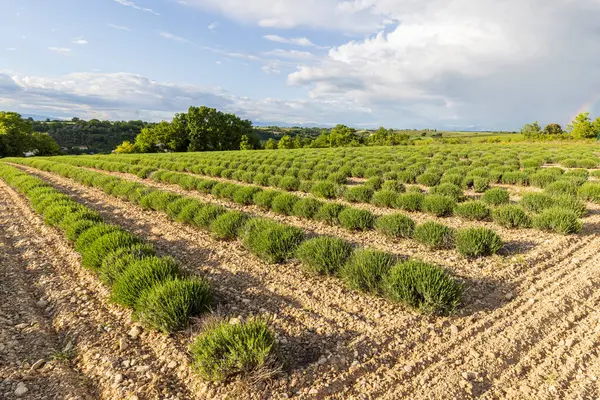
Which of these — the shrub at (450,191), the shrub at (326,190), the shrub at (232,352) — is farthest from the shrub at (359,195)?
the shrub at (232,352)

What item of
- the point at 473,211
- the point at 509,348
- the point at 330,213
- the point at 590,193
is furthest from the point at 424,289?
the point at 590,193

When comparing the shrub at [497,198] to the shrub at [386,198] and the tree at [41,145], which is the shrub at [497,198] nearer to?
the shrub at [386,198]

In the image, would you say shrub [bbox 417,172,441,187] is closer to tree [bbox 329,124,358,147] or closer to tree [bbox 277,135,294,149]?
tree [bbox 277,135,294,149]

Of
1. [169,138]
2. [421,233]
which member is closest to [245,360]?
[421,233]

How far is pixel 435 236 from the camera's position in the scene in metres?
5.97

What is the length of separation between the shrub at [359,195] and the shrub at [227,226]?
13.9ft

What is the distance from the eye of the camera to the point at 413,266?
422 centimetres

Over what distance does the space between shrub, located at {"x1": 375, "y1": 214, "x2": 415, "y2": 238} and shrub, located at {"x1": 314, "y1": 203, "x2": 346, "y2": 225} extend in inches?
52.6

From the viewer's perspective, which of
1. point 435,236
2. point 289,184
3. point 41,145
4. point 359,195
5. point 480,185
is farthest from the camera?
point 41,145

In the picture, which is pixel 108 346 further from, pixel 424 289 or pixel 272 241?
pixel 424 289

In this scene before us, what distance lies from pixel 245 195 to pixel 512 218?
23.6 feet

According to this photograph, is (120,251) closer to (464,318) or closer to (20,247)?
(20,247)

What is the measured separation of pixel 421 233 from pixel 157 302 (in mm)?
4672

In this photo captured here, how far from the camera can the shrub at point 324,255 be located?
496cm
